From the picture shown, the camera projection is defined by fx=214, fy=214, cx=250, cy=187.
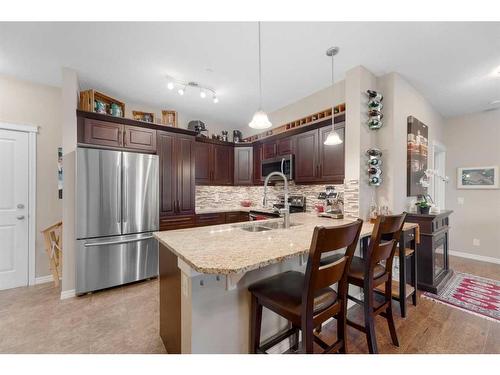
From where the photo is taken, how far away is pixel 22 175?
290cm

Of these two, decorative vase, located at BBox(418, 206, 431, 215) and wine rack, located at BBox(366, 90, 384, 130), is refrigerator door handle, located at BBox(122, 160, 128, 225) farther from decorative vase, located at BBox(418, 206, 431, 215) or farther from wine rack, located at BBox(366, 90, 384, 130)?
decorative vase, located at BBox(418, 206, 431, 215)

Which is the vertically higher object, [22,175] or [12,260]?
[22,175]

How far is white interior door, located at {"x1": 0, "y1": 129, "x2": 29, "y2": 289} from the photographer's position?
2.80 m

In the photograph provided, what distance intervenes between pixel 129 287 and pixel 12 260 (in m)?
1.60

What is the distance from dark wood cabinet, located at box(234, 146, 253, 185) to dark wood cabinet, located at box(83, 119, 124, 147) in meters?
2.16

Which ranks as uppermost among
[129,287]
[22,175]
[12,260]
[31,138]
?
[31,138]

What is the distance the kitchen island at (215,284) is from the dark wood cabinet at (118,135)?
2.07 m

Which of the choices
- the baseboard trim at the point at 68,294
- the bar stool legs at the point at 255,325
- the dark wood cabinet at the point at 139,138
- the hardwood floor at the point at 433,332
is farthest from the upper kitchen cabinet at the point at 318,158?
the baseboard trim at the point at 68,294

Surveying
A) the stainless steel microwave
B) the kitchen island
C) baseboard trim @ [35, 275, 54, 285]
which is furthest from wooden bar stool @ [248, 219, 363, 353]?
baseboard trim @ [35, 275, 54, 285]

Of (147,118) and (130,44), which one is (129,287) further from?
(130,44)

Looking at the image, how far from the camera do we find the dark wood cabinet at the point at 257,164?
430cm

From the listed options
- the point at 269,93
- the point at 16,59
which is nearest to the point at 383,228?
the point at 269,93

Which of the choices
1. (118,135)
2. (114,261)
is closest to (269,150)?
(118,135)

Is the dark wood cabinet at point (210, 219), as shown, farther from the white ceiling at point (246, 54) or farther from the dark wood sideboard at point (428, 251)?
the dark wood sideboard at point (428, 251)
